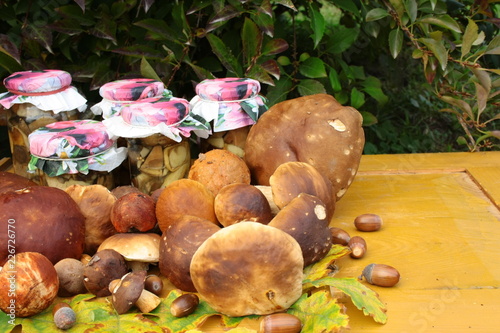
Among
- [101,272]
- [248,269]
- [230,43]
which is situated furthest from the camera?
[230,43]

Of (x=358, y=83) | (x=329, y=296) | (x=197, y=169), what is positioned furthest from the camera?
(x=358, y=83)

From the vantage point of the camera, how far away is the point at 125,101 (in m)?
1.53

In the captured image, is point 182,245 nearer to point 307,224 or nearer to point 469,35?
point 307,224

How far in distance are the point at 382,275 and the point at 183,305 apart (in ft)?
1.36

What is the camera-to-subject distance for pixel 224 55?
178 centimetres

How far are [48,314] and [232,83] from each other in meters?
0.78

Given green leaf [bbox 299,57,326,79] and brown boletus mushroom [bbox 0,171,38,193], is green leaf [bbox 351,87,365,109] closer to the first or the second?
green leaf [bbox 299,57,326,79]

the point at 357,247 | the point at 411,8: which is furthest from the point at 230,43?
the point at 357,247

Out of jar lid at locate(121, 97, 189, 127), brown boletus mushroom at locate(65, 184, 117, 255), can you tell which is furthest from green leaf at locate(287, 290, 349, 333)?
jar lid at locate(121, 97, 189, 127)

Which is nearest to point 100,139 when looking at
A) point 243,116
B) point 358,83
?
point 243,116

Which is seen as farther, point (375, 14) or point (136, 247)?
point (375, 14)

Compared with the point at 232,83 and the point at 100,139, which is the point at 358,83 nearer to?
the point at 232,83

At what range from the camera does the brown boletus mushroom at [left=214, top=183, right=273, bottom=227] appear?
1.19 m

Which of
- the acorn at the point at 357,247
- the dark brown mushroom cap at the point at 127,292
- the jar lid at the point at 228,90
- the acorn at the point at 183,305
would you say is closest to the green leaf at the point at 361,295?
the acorn at the point at 357,247
